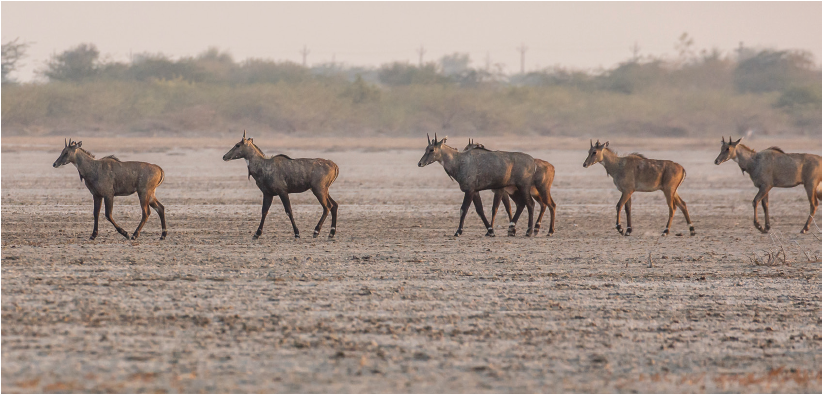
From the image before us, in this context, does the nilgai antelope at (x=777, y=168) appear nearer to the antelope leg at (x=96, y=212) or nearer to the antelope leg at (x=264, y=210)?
the antelope leg at (x=264, y=210)

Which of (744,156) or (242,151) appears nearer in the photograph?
(242,151)

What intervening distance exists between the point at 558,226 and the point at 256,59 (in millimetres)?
57270

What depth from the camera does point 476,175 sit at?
567 inches

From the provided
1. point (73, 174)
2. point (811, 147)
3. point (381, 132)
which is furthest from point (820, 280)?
point (381, 132)

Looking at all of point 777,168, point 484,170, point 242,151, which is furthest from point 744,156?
point 242,151

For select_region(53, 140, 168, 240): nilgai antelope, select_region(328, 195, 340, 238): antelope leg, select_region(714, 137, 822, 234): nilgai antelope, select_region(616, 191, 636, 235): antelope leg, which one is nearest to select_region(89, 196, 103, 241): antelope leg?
select_region(53, 140, 168, 240): nilgai antelope

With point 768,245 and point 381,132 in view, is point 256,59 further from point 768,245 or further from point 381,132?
point 768,245

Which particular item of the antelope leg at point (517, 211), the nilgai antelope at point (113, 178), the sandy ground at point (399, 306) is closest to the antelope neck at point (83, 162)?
the nilgai antelope at point (113, 178)

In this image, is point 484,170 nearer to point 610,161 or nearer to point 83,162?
point 610,161

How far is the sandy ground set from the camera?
6.47 meters

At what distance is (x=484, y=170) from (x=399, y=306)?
5.95 metres

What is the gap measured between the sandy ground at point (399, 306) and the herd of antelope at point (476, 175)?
517mm

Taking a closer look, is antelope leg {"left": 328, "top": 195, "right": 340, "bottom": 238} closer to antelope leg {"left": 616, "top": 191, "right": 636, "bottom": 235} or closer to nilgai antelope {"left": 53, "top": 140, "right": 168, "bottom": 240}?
nilgai antelope {"left": 53, "top": 140, "right": 168, "bottom": 240}

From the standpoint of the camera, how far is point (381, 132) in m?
51.8
